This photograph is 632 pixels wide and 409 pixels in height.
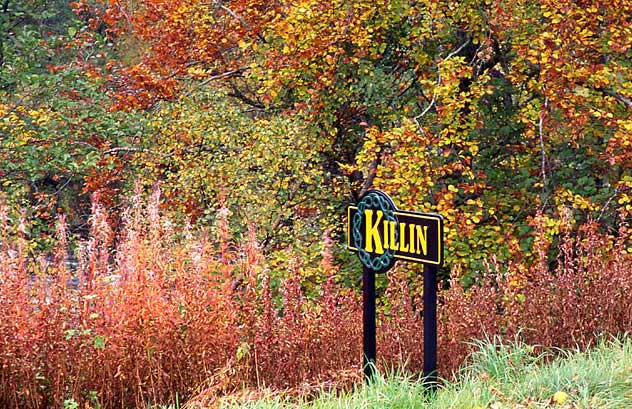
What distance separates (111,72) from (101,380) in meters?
10.8

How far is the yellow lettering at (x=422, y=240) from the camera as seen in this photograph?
453cm

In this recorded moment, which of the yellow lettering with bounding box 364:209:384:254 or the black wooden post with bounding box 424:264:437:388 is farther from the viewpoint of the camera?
the yellow lettering with bounding box 364:209:384:254

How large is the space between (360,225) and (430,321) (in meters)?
0.66

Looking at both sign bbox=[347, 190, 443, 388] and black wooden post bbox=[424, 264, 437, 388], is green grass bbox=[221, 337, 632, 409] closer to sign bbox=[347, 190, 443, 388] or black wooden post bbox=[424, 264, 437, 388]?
black wooden post bbox=[424, 264, 437, 388]

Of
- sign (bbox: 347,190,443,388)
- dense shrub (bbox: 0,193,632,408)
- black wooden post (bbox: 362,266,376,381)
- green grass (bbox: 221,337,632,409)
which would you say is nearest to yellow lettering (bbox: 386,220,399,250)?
sign (bbox: 347,190,443,388)

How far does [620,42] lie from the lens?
860 cm

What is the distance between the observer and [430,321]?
15.3 feet

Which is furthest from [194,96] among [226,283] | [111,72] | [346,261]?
[226,283]

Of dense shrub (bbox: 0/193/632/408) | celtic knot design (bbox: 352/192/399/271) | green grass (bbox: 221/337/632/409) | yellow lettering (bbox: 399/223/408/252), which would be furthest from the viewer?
dense shrub (bbox: 0/193/632/408)

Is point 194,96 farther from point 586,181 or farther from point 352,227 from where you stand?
point 352,227

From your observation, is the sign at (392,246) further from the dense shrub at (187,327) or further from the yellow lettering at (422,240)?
the dense shrub at (187,327)

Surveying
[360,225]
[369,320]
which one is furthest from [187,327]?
[360,225]

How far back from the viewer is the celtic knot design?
4781 millimetres

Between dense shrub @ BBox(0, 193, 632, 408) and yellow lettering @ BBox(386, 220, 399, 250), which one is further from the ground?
yellow lettering @ BBox(386, 220, 399, 250)
